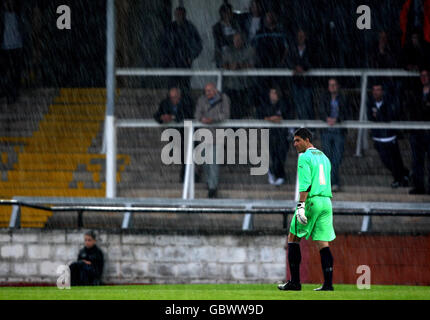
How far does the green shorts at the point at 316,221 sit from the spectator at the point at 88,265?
4259 millimetres

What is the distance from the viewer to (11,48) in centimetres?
2027

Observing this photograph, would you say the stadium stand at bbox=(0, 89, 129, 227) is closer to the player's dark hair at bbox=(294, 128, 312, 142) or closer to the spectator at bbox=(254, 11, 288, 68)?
the spectator at bbox=(254, 11, 288, 68)

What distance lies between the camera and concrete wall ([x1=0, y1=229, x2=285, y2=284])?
604 inches

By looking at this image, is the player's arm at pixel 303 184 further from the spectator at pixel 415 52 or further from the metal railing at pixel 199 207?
the spectator at pixel 415 52

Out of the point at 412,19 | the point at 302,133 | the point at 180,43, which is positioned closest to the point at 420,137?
the point at 412,19

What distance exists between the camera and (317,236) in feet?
38.4

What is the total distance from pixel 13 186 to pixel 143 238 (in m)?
3.98

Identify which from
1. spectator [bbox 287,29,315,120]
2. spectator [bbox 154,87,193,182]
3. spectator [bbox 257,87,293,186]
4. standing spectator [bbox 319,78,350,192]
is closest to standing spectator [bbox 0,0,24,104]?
spectator [bbox 154,87,193,182]

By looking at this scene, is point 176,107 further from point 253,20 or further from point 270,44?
point 253,20

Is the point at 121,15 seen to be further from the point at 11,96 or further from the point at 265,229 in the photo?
the point at 265,229

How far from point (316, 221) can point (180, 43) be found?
6837 mm

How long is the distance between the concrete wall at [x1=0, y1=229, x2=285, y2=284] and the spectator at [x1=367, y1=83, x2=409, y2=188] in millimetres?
2422

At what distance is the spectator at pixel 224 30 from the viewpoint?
17734 millimetres

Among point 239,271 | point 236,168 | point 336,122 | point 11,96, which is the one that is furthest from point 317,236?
point 11,96
